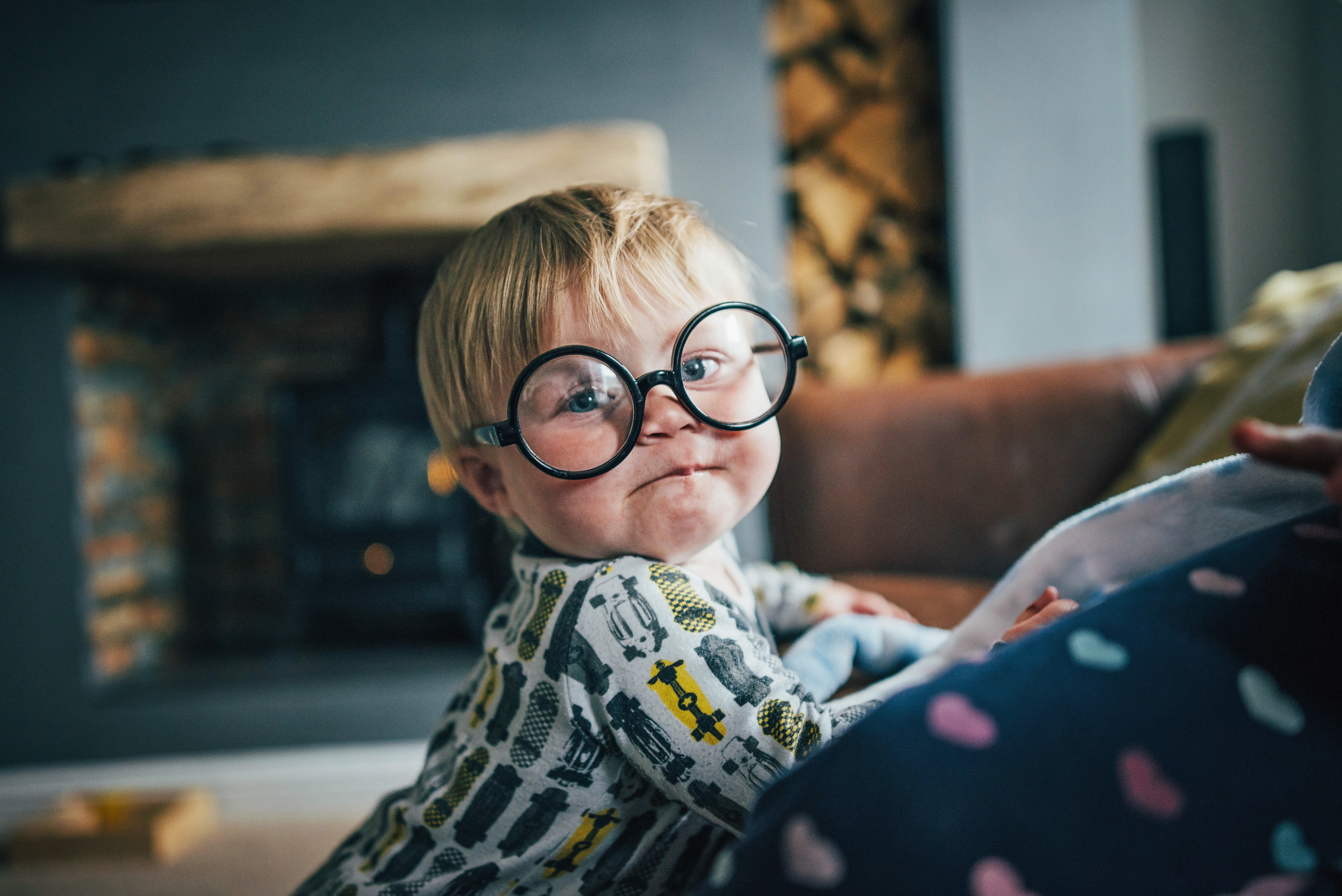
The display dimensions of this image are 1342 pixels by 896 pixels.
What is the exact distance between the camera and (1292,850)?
0.89 ft

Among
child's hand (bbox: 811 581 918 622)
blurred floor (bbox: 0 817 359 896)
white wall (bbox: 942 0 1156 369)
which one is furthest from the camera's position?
white wall (bbox: 942 0 1156 369)

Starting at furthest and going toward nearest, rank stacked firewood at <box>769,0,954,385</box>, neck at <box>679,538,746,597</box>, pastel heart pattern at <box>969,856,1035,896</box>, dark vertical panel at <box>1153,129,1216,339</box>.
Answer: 1. dark vertical panel at <box>1153,129,1216,339</box>
2. stacked firewood at <box>769,0,954,385</box>
3. neck at <box>679,538,746,597</box>
4. pastel heart pattern at <box>969,856,1035,896</box>

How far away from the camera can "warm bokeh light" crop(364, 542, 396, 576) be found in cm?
200

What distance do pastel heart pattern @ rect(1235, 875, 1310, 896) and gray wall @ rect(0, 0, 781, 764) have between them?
1.72 metres

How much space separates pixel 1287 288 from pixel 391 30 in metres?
1.84

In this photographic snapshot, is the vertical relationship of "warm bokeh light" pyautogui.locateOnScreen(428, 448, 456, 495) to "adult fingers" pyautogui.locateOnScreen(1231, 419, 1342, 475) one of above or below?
below

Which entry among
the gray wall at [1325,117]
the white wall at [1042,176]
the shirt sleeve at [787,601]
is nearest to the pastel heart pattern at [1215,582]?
the shirt sleeve at [787,601]

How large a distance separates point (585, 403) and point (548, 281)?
0.09 m

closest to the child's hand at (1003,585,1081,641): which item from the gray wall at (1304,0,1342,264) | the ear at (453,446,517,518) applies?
the ear at (453,446,517,518)

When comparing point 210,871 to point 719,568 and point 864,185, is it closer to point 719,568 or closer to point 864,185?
point 719,568

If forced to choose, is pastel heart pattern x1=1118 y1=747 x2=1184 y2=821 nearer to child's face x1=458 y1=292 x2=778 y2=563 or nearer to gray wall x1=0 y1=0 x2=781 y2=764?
child's face x1=458 y1=292 x2=778 y2=563

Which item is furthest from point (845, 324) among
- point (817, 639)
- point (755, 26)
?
point (817, 639)

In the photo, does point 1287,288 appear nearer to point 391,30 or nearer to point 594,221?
point 594,221

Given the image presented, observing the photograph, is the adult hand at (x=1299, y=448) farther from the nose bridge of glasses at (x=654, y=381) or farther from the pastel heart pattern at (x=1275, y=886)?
the nose bridge of glasses at (x=654, y=381)
